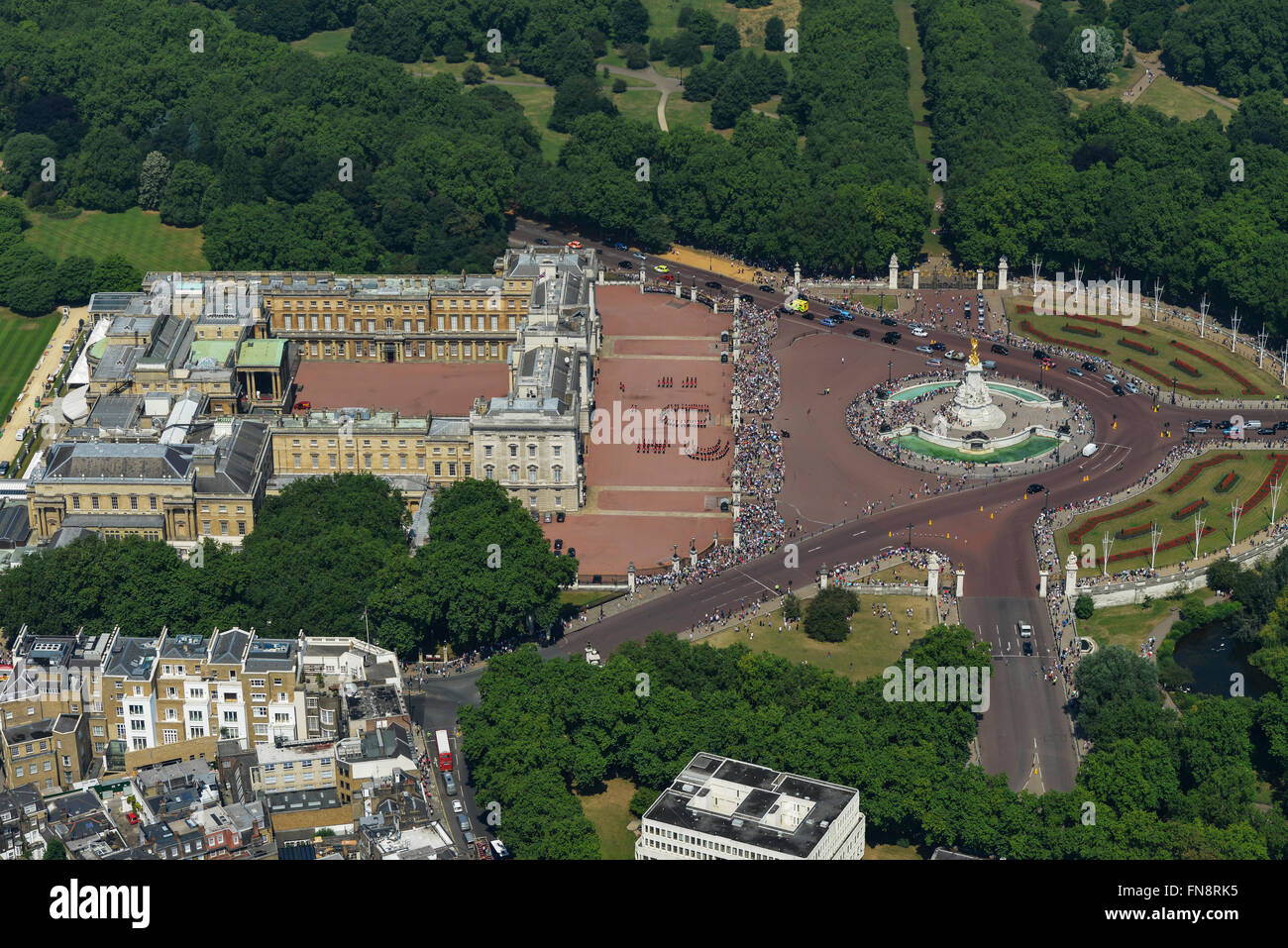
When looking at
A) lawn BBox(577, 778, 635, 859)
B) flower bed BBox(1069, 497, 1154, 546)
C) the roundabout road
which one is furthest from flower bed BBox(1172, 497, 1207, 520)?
lawn BBox(577, 778, 635, 859)

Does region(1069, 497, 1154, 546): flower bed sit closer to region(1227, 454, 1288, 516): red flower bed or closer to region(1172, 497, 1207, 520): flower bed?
region(1172, 497, 1207, 520): flower bed

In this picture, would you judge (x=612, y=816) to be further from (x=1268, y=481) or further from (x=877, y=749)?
(x=1268, y=481)

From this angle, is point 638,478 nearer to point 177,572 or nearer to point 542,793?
point 177,572

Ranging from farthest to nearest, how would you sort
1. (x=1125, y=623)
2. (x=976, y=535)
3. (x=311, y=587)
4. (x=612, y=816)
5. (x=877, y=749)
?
(x=976, y=535) < (x=1125, y=623) < (x=311, y=587) < (x=877, y=749) < (x=612, y=816)

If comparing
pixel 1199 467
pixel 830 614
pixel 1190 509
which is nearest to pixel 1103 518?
pixel 1190 509

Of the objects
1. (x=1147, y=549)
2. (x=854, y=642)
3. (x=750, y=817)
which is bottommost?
(x=854, y=642)
